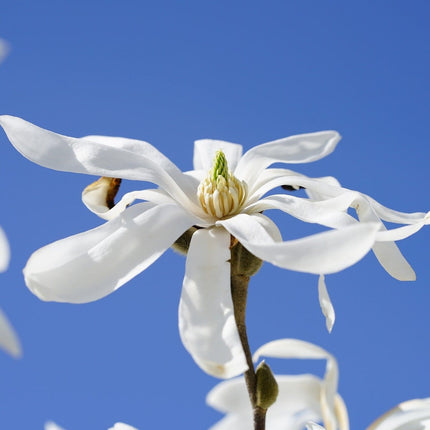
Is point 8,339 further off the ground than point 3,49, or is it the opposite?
point 3,49

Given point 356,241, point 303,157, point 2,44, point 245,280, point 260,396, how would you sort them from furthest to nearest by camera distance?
point 303,157 → point 245,280 → point 260,396 → point 356,241 → point 2,44

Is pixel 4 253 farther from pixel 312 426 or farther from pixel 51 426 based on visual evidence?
pixel 312 426

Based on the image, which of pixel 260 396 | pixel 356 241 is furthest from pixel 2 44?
pixel 260 396

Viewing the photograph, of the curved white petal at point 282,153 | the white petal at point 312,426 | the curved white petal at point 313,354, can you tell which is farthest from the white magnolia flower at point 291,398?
the curved white petal at point 282,153

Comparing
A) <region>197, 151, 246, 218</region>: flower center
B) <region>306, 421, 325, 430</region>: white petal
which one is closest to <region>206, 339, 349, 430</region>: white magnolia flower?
<region>306, 421, 325, 430</region>: white petal

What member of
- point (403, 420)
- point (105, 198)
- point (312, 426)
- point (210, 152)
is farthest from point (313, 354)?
point (210, 152)

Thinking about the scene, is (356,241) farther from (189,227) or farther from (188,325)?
(189,227)
